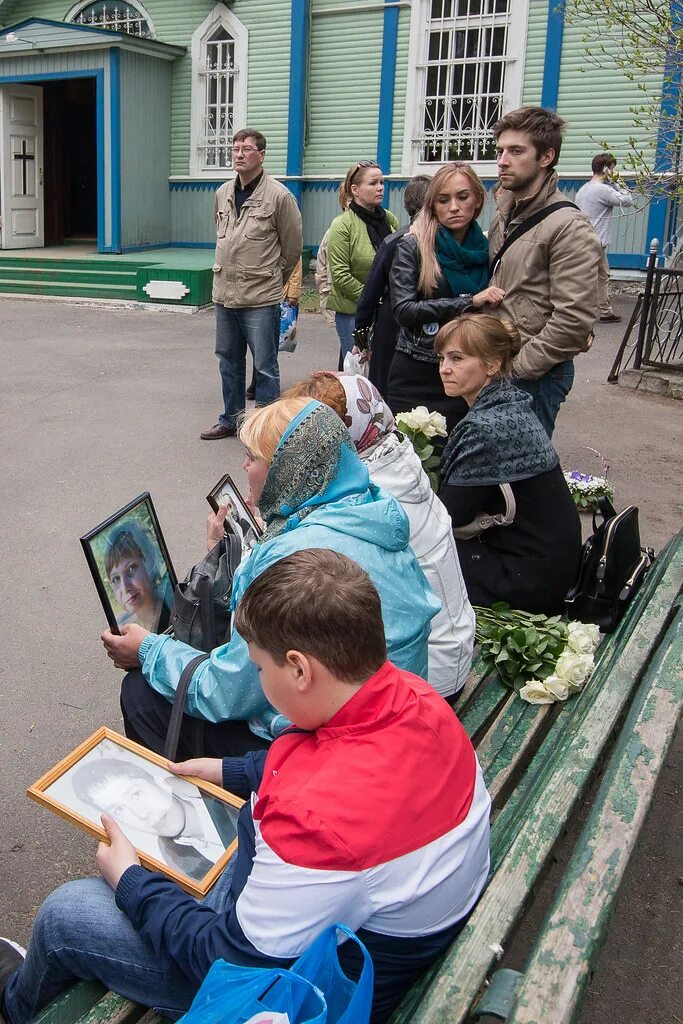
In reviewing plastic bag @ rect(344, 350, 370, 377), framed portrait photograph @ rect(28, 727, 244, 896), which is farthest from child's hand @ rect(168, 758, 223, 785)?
plastic bag @ rect(344, 350, 370, 377)

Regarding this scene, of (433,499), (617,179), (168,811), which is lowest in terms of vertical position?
(168,811)

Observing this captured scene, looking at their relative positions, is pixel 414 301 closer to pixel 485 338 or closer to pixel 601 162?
pixel 485 338

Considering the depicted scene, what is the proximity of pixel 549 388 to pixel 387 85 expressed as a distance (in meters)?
12.5

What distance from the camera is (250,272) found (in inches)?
293

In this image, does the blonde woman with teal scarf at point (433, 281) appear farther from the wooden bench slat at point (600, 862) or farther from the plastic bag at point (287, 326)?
the plastic bag at point (287, 326)

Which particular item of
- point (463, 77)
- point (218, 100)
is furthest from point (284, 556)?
point (218, 100)

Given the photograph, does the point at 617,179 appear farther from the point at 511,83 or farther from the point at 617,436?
the point at 511,83

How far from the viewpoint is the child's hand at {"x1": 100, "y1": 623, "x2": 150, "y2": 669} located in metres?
2.71

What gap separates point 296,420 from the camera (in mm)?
2521

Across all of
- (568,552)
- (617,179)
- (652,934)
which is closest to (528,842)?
(652,934)

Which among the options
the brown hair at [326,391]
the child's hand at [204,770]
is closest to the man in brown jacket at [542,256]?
the brown hair at [326,391]

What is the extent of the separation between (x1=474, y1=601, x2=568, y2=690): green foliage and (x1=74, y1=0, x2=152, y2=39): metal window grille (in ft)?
58.4

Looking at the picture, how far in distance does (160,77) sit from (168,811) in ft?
57.2

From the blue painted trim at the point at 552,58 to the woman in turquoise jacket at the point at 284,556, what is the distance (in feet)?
44.1
